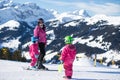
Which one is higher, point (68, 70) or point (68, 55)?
point (68, 55)

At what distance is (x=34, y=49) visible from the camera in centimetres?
1819

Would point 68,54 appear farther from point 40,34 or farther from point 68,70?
point 40,34

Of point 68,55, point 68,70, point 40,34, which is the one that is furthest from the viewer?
point 40,34

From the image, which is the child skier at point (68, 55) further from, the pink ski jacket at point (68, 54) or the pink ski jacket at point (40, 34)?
the pink ski jacket at point (40, 34)

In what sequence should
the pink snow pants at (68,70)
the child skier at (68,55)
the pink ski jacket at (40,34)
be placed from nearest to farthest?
the pink snow pants at (68,70) < the child skier at (68,55) < the pink ski jacket at (40,34)

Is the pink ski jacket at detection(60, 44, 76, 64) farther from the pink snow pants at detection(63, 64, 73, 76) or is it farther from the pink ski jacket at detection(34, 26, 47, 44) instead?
the pink ski jacket at detection(34, 26, 47, 44)

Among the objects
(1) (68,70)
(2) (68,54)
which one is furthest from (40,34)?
(1) (68,70)

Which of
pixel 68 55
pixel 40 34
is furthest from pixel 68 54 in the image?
pixel 40 34

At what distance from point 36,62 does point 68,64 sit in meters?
3.85

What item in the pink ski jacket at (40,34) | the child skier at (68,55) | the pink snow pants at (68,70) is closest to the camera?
the pink snow pants at (68,70)

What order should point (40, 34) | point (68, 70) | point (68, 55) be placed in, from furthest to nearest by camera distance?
point (40, 34)
point (68, 55)
point (68, 70)

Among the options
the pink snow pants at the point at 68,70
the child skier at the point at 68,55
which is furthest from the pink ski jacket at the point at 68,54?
the pink snow pants at the point at 68,70

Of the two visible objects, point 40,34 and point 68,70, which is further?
point 40,34

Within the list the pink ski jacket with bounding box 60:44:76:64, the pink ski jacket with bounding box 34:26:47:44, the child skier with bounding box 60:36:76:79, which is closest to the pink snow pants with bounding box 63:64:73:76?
the child skier with bounding box 60:36:76:79
